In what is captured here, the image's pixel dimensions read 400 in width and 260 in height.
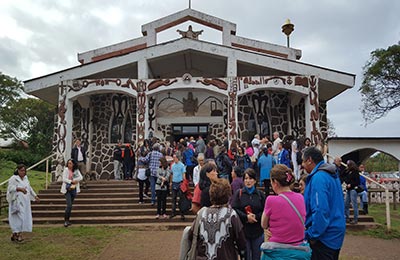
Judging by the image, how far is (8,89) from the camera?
32219mm

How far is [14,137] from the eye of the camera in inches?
1380

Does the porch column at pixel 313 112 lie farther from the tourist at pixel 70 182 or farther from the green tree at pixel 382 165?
the green tree at pixel 382 165

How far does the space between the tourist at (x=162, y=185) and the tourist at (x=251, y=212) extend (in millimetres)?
4816

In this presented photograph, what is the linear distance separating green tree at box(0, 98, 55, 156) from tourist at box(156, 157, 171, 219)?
86.4ft

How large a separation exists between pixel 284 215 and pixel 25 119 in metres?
36.5

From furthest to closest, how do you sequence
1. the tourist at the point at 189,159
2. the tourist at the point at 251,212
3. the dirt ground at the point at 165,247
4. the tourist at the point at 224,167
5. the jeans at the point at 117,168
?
the jeans at the point at 117,168, the tourist at the point at 189,159, the tourist at the point at 224,167, the dirt ground at the point at 165,247, the tourist at the point at 251,212

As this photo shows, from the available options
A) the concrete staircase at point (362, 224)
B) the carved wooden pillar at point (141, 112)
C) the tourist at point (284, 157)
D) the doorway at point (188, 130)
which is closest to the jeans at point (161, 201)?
the tourist at point (284, 157)

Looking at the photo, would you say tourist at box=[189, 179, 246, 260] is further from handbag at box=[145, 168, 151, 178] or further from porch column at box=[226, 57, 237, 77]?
porch column at box=[226, 57, 237, 77]

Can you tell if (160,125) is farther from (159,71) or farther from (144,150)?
(144,150)

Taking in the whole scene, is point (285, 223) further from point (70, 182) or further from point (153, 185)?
point (153, 185)

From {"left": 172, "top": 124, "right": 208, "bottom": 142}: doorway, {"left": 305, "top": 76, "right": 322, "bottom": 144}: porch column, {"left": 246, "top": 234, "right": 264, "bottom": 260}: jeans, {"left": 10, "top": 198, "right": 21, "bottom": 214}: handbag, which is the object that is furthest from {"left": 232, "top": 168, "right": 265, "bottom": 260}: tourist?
{"left": 172, "top": 124, "right": 208, "bottom": 142}: doorway

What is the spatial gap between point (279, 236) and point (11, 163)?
26.3m

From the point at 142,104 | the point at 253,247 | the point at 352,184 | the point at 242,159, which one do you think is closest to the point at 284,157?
the point at 242,159

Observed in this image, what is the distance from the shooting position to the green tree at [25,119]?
33625mm
